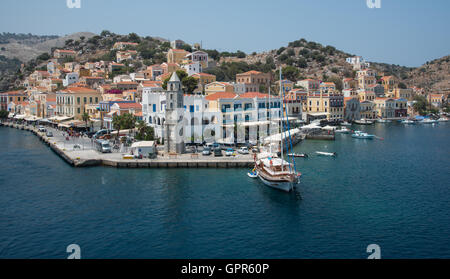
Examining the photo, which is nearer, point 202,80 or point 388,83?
point 202,80

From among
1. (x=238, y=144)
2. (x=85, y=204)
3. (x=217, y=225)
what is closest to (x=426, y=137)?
(x=238, y=144)

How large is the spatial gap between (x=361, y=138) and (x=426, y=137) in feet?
33.4

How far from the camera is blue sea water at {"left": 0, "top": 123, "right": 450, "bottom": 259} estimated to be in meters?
18.5

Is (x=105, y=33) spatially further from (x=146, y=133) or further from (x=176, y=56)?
(x=146, y=133)

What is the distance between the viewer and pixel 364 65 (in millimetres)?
117250

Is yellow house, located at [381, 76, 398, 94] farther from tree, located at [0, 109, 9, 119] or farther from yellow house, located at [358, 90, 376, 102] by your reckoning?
tree, located at [0, 109, 9, 119]

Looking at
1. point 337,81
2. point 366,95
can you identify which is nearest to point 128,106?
point 366,95

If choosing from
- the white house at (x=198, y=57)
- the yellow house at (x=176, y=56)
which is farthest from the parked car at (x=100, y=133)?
the yellow house at (x=176, y=56)

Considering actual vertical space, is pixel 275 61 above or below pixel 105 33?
below

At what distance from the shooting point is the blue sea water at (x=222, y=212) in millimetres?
18516

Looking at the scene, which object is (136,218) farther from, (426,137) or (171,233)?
(426,137)

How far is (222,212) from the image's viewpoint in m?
23.0

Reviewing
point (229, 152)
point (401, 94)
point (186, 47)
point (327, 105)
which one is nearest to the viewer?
point (229, 152)

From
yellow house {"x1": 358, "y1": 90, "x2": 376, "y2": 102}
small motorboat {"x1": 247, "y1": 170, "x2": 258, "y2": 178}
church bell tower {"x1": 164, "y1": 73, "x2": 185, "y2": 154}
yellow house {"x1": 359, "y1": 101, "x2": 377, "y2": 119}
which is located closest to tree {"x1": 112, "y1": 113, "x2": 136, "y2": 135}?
church bell tower {"x1": 164, "y1": 73, "x2": 185, "y2": 154}
